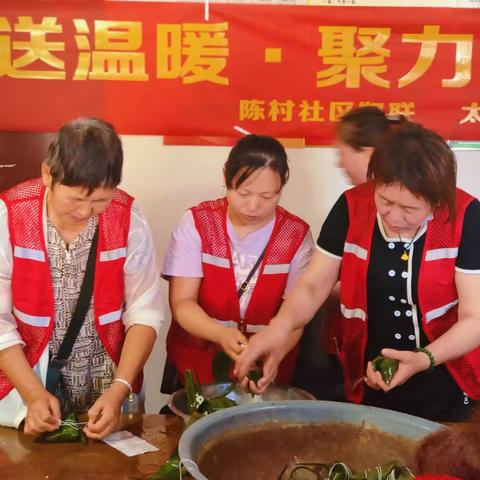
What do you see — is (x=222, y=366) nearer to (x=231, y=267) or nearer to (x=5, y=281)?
(x=231, y=267)

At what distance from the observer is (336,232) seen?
6.45 ft

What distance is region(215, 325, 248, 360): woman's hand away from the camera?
6.38 feet

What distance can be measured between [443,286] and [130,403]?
0.83 meters

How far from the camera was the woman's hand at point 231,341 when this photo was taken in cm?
194

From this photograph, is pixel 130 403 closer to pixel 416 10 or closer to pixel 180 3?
pixel 180 3

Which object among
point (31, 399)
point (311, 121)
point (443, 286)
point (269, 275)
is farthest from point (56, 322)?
point (311, 121)

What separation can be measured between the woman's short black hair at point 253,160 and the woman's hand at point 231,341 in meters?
0.41

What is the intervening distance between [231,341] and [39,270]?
516 millimetres

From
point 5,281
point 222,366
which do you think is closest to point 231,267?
point 222,366

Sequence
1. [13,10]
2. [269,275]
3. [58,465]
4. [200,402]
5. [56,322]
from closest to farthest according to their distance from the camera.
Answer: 1. [58,465]
2. [200,402]
3. [56,322]
4. [269,275]
5. [13,10]

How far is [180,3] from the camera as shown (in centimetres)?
276

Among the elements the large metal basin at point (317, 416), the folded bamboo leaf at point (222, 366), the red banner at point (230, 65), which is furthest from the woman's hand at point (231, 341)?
the red banner at point (230, 65)

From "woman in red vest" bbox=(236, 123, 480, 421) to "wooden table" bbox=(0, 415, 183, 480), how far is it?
28 centimetres

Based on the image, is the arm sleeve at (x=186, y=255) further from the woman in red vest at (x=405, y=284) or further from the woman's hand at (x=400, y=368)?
the woman's hand at (x=400, y=368)
